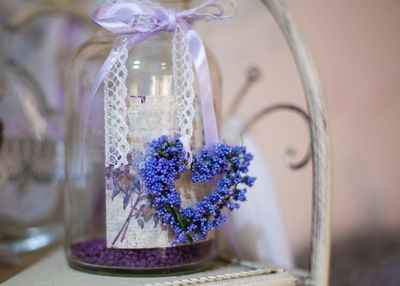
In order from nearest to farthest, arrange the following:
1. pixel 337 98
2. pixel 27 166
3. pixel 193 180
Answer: pixel 193 180 < pixel 27 166 < pixel 337 98

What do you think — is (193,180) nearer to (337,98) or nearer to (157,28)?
(157,28)

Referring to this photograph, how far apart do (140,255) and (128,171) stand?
9 cm

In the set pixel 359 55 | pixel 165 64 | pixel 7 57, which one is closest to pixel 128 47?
pixel 165 64

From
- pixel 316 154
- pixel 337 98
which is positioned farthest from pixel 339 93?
pixel 316 154

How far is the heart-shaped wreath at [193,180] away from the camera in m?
0.52

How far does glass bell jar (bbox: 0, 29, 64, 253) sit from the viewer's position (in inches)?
29.7

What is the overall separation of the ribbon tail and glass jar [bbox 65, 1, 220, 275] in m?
0.01

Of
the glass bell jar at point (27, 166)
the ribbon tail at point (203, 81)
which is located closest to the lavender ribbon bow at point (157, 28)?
the ribbon tail at point (203, 81)

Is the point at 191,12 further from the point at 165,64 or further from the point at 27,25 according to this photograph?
the point at 27,25

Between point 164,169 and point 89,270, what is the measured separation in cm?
15

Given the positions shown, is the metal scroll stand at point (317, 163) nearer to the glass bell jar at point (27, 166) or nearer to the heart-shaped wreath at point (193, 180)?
the heart-shaped wreath at point (193, 180)

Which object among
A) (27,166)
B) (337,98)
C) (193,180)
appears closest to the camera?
(193,180)

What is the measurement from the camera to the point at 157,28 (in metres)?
0.55

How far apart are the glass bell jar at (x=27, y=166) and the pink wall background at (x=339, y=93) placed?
29 centimetres
